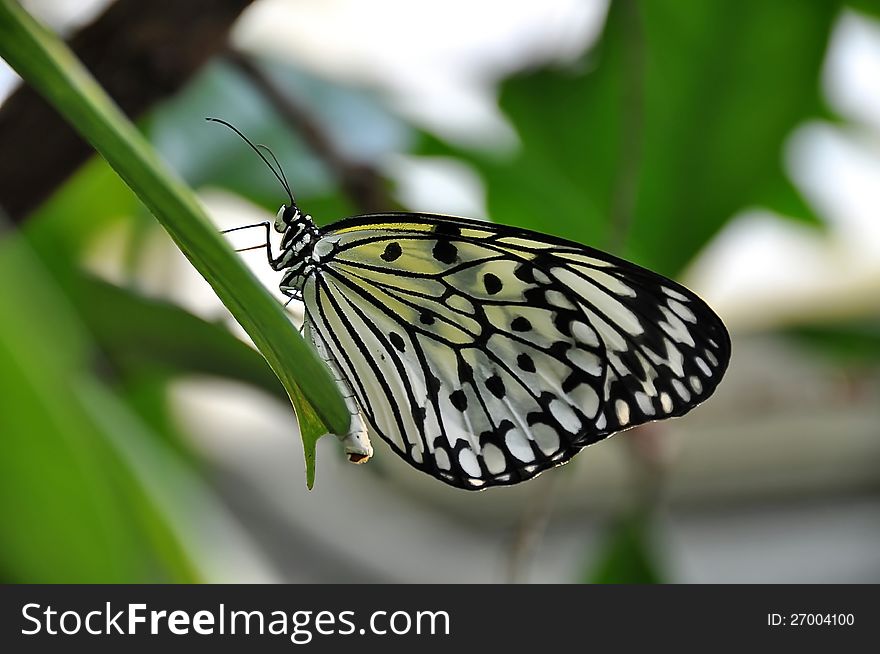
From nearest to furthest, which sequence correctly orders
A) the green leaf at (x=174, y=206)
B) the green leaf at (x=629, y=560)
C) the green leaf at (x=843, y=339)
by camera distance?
the green leaf at (x=174, y=206)
the green leaf at (x=629, y=560)
the green leaf at (x=843, y=339)

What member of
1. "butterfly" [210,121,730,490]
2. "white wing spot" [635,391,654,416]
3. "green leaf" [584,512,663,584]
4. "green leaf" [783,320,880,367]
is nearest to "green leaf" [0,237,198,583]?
"butterfly" [210,121,730,490]

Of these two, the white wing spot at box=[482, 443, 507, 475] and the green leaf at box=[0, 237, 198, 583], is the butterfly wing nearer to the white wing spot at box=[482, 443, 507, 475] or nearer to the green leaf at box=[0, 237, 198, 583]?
the white wing spot at box=[482, 443, 507, 475]

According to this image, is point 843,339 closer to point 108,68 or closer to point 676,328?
point 676,328

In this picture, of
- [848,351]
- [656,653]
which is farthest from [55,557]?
[848,351]

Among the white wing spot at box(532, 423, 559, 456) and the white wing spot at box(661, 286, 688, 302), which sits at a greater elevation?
the white wing spot at box(661, 286, 688, 302)

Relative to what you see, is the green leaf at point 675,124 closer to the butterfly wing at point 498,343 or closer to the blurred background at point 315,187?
the blurred background at point 315,187

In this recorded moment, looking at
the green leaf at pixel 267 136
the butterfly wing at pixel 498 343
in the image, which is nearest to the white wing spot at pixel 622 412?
the butterfly wing at pixel 498 343

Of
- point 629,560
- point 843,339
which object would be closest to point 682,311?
point 629,560
